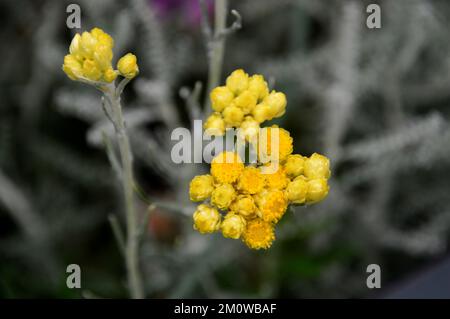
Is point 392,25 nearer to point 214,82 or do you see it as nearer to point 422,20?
point 422,20

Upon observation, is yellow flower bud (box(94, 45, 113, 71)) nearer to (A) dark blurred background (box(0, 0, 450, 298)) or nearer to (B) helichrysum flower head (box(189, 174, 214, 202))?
(B) helichrysum flower head (box(189, 174, 214, 202))

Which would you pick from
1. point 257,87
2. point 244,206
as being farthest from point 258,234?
point 257,87

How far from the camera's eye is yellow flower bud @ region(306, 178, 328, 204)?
22.8 inches

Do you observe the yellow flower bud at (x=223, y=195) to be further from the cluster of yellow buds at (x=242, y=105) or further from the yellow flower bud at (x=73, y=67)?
the yellow flower bud at (x=73, y=67)

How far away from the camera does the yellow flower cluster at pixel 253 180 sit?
0.56 metres

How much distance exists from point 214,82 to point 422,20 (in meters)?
0.52

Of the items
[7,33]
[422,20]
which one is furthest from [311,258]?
[7,33]

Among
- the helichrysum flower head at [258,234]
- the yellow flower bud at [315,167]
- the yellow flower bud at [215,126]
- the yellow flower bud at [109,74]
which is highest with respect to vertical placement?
the yellow flower bud at [109,74]

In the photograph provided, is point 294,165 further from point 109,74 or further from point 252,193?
point 109,74

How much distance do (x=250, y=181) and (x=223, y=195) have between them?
0.09 feet

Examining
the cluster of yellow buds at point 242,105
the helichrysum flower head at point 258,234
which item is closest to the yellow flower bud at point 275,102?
the cluster of yellow buds at point 242,105

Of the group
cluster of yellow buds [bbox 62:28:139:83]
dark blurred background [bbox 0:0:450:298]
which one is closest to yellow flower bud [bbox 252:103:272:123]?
cluster of yellow buds [bbox 62:28:139:83]

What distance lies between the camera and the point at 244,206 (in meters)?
0.56

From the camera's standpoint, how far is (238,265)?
3.81 feet
